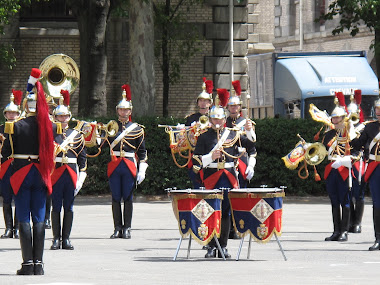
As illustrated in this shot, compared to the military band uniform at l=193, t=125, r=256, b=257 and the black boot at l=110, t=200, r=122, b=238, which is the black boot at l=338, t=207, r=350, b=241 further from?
the black boot at l=110, t=200, r=122, b=238

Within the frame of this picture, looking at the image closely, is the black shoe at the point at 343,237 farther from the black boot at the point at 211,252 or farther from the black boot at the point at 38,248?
the black boot at the point at 38,248

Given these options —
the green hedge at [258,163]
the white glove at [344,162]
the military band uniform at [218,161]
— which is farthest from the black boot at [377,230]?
the green hedge at [258,163]


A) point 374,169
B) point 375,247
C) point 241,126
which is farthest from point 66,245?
point 374,169

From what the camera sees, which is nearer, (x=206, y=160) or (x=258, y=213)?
(x=258, y=213)

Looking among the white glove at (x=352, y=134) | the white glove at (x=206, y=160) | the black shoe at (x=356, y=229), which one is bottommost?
the black shoe at (x=356, y=229)

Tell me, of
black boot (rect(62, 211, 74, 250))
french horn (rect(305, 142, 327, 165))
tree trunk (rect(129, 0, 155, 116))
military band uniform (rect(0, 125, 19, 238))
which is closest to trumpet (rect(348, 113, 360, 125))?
french horn (rect(305, 142, 327, 165))

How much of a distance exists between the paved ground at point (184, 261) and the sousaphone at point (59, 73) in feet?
7.42

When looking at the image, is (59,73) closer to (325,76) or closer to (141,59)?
(141,59)

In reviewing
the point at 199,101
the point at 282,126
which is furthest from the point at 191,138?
the point at 282,126

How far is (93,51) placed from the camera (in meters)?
27.4

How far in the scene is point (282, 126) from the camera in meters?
25.9

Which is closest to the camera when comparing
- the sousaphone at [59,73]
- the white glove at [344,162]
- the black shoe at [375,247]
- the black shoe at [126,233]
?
the black shoe at [375,247]

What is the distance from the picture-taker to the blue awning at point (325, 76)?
29.0 meters

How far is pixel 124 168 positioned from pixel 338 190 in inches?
118
